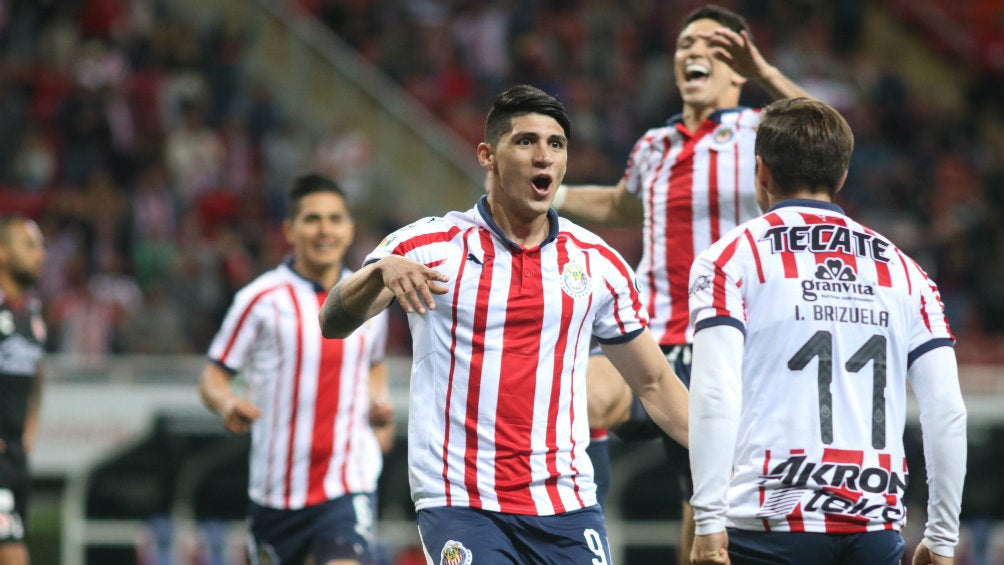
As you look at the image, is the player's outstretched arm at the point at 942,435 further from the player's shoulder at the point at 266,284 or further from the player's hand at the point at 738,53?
the player's shoulder at the point at 266,284

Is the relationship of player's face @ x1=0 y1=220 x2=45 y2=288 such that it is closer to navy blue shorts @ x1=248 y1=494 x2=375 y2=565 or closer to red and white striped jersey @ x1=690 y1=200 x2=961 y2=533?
navy blue shorts @ x1=248 y1=494 x2=375 y2=565

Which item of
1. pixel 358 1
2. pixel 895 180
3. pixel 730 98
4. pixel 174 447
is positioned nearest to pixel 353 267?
pixel 174 447

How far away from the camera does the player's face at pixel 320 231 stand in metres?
7.46

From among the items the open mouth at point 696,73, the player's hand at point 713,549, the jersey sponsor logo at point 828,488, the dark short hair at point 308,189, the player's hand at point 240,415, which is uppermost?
the open mouth at point 696,73

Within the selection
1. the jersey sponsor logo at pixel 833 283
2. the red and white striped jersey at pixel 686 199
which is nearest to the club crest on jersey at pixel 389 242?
the jersey sponsor logo at pixel 833 283

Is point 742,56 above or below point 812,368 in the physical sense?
above

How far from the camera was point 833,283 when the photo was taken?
14.1 feet

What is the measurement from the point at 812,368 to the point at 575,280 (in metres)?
0.98

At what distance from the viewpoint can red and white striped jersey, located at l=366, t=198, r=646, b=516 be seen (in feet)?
15.5

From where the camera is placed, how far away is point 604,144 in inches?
659

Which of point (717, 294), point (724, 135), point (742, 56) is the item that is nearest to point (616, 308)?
point (717, 294)

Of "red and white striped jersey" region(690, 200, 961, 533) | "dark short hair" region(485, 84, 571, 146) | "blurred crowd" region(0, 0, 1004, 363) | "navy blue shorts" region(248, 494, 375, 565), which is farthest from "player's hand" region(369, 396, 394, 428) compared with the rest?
"blurred crowd" region(0, 0, 1004, 363)

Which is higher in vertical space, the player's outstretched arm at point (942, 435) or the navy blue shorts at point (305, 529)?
the player's outstretched arm at point (942, 435)

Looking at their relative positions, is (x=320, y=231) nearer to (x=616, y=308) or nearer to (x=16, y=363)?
(x=16, y=363)
